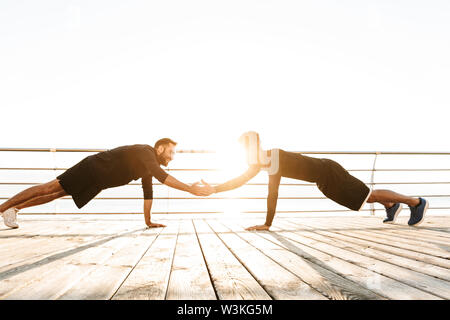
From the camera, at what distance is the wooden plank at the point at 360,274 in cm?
104

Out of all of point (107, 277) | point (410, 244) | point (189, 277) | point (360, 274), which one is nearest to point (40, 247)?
point (107, 277)

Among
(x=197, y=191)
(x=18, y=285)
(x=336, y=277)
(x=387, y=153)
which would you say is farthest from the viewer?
(x=387, y=153)

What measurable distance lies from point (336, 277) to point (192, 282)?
0.58 metres

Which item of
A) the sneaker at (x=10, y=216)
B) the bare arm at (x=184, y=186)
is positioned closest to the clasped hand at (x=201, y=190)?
the bare arm at (x=184, y=186)

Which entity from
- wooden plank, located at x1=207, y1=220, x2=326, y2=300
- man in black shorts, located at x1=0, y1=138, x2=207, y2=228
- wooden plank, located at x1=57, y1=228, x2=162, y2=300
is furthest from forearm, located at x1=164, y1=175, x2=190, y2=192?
wooden plank, located at x1=207, y1=220, x2=326, y2=300

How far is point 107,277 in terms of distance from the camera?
1263 mm

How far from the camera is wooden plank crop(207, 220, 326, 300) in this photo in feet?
3.39

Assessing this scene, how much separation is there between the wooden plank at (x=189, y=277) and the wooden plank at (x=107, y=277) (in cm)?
20

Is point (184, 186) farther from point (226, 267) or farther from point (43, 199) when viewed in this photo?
point (226, 267)

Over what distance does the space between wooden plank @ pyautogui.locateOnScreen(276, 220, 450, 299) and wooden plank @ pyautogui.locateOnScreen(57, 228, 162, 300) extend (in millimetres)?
1092
